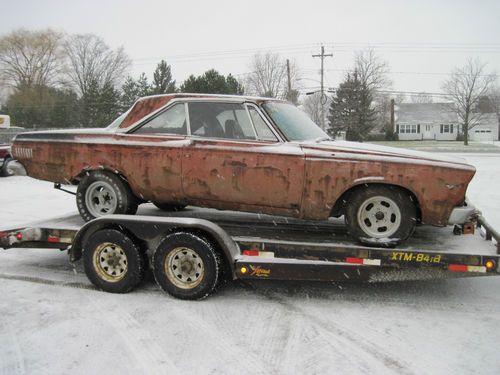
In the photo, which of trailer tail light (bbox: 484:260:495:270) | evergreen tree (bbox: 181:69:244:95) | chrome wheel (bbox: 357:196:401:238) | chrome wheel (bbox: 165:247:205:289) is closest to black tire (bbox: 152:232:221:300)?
chrome wheel (bbox: 165:247:205:289)

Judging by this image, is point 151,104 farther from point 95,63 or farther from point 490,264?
point 95,63

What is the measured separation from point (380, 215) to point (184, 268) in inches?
79.8

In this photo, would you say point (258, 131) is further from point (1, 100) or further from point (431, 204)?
point (1, 100)

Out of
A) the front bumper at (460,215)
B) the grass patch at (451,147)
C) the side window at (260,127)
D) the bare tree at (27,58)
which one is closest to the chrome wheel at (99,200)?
the side window at (260,127)

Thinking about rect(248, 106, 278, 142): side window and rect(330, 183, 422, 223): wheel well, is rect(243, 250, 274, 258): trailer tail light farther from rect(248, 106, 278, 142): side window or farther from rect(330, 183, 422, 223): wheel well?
rect(248, 106, 278, 142): side window

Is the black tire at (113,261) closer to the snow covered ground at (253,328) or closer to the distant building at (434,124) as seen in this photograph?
the snow covered ground at (253,328)

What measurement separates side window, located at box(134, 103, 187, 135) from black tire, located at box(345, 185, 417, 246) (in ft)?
6.70

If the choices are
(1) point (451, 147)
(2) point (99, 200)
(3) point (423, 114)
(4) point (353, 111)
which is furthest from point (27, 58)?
(2) point (99, 200)

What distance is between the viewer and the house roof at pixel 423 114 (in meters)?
64.4

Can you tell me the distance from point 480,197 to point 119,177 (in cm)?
874

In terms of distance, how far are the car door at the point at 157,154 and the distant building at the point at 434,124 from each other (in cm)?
6340

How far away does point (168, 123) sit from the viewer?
5.18 metres

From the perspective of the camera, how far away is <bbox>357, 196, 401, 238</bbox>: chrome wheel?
4457mm

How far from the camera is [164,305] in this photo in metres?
4.49
